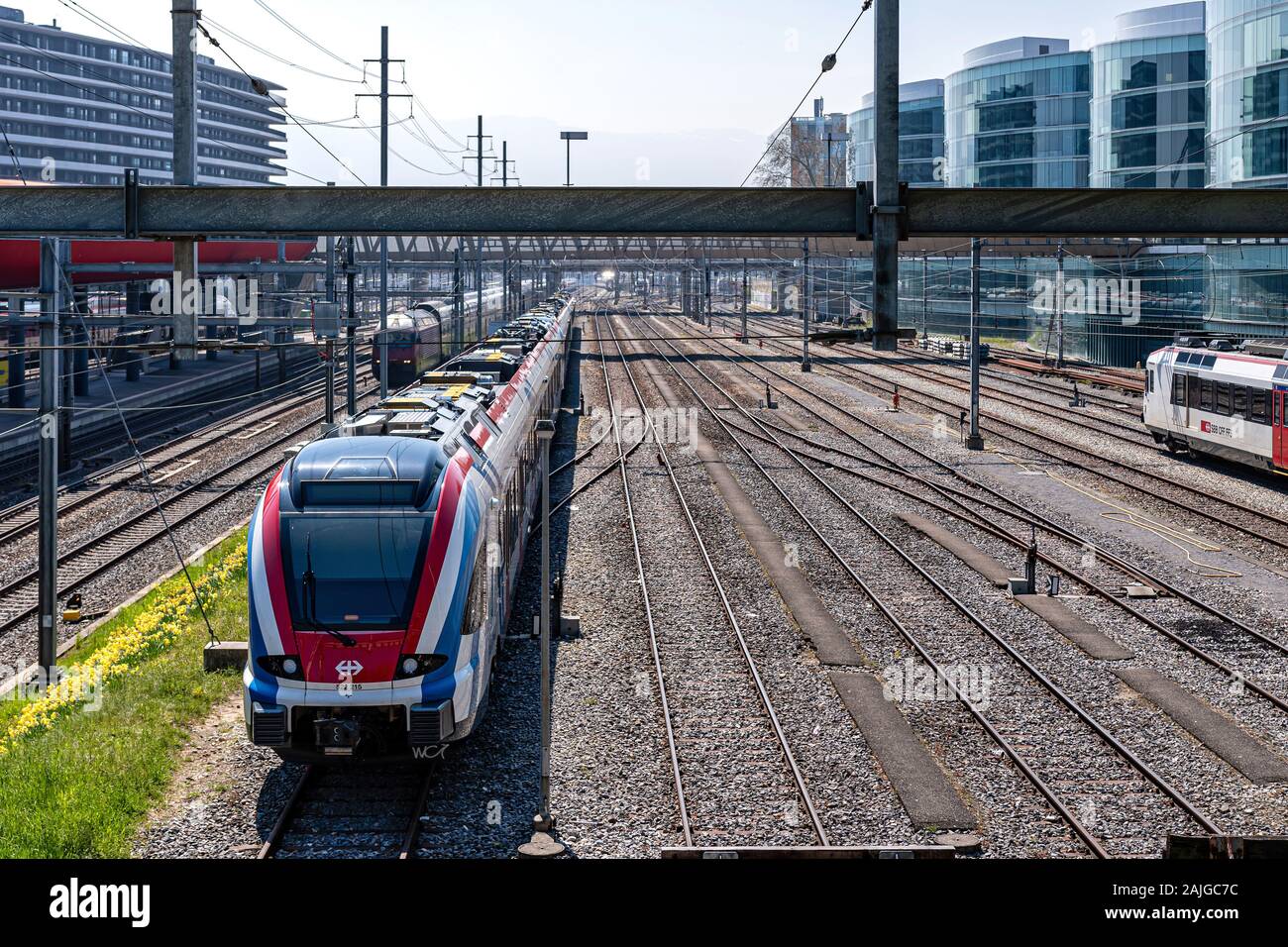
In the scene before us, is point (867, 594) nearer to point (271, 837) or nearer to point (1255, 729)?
point (1255, 729)

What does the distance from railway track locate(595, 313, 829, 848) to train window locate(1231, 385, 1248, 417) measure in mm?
15775

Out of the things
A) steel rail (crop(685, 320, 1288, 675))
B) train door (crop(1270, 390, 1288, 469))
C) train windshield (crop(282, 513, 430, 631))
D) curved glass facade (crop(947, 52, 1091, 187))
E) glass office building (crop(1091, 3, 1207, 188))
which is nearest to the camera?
train windshield (crop(282, 513, 430, 631))

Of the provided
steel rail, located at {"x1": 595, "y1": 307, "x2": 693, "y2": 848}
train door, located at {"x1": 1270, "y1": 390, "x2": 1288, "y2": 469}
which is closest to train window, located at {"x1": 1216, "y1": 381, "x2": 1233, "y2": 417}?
train door, located at {"x1": 1270, "y1": 390, "x2": 1288, "y2": 469}

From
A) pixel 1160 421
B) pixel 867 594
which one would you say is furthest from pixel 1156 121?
pixel 867 594

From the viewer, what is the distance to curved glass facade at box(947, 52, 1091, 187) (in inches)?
3846

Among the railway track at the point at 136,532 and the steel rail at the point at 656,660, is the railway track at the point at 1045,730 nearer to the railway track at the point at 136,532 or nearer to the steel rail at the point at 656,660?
the steel rail at the point at 656,660

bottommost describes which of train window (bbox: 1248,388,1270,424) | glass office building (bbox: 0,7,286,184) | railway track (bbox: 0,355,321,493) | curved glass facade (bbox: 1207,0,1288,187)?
railway track (bbox: 0,355,321,493)

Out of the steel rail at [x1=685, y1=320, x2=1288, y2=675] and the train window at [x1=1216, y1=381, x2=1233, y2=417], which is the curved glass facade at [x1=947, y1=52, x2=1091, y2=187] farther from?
the train window at [x1=1216, y1=381, x2=1233, y2=417]

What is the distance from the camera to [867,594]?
21.8 meters

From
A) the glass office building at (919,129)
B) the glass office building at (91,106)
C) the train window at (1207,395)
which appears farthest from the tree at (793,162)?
the train window at (1207,395)

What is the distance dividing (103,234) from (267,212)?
1.38 m

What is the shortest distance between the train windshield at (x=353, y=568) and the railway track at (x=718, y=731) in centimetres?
351

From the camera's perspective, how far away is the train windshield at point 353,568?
12.7 meters
